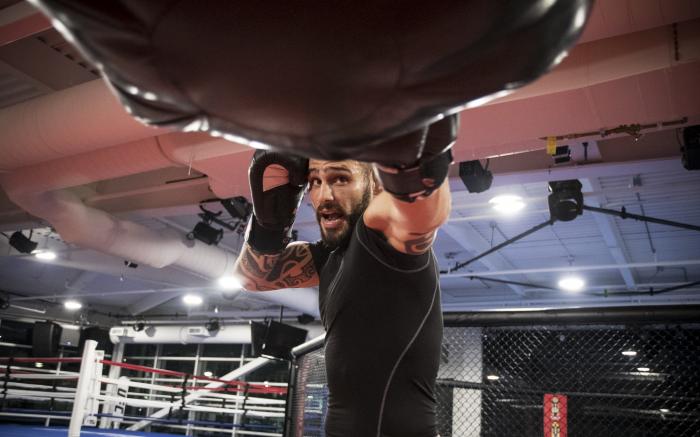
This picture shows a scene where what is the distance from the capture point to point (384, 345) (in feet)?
3.80

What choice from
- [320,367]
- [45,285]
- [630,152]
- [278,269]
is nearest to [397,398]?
[278,269]

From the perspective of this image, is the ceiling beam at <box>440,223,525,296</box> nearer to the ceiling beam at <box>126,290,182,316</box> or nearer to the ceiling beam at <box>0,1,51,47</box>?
the ceiling beam at <box>0,1,51,47</box>

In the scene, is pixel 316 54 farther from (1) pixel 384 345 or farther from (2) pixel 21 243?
(2) pixel 21 243

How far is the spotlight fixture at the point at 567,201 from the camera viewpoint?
16.9 ft

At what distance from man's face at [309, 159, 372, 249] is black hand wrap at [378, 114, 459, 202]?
0.68 meters

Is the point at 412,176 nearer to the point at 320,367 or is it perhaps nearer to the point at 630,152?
the point at 320,367

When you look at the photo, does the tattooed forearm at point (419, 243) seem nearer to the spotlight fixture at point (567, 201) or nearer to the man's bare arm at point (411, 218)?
the man's bare arm at point (411, 218)

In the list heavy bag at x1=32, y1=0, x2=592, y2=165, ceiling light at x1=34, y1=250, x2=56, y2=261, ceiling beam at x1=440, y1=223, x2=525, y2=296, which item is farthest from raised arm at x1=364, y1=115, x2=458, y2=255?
ceiling light at x1=34, y1=250, x2=56, y2=261

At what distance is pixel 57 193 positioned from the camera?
5875 millimetres

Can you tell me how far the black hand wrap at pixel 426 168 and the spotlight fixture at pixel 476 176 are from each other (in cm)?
411

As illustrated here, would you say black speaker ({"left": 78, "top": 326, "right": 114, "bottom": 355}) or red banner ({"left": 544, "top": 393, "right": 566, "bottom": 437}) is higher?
black speaker ({"left": 78, "top": 326, "right": 114, "bottom": 355})

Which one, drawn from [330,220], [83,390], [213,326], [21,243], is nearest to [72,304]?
[213,326]

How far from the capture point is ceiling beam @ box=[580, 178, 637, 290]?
620 cm

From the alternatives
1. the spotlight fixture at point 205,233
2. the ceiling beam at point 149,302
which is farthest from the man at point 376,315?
the ceiling beam at point 149,302
